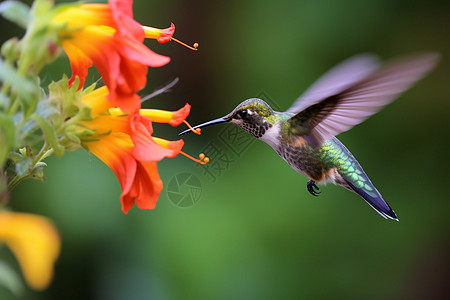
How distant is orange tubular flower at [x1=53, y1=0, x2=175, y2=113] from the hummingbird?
366mm

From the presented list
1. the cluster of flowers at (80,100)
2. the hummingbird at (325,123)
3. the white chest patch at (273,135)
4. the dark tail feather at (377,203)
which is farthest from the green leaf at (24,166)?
the dark tail feather at (377,203)

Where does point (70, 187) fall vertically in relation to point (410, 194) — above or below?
below

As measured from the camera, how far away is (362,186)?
125 centimetres

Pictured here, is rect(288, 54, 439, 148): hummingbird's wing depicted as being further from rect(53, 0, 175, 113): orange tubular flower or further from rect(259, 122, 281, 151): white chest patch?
rect(53, 0, 175, 113): orange tubular flower

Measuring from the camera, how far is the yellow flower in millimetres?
437

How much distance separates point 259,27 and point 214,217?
923 mm

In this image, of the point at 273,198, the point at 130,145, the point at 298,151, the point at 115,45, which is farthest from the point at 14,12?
the point at 273,198

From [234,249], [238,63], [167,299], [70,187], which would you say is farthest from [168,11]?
[167,299]

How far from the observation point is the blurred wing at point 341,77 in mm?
1095

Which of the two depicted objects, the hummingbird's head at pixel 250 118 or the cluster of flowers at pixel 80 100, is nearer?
the cluster of flowers at pixel 80 100

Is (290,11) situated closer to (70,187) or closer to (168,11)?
(168,11)

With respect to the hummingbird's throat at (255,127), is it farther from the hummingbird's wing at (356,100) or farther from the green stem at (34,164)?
the green stem at (34,164)

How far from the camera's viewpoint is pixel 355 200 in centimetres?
222

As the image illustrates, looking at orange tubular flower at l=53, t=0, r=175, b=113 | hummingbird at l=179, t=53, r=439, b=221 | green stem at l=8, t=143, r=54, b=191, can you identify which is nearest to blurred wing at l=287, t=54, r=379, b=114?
hummingbird at l=179, t=53, r=439, b=221
